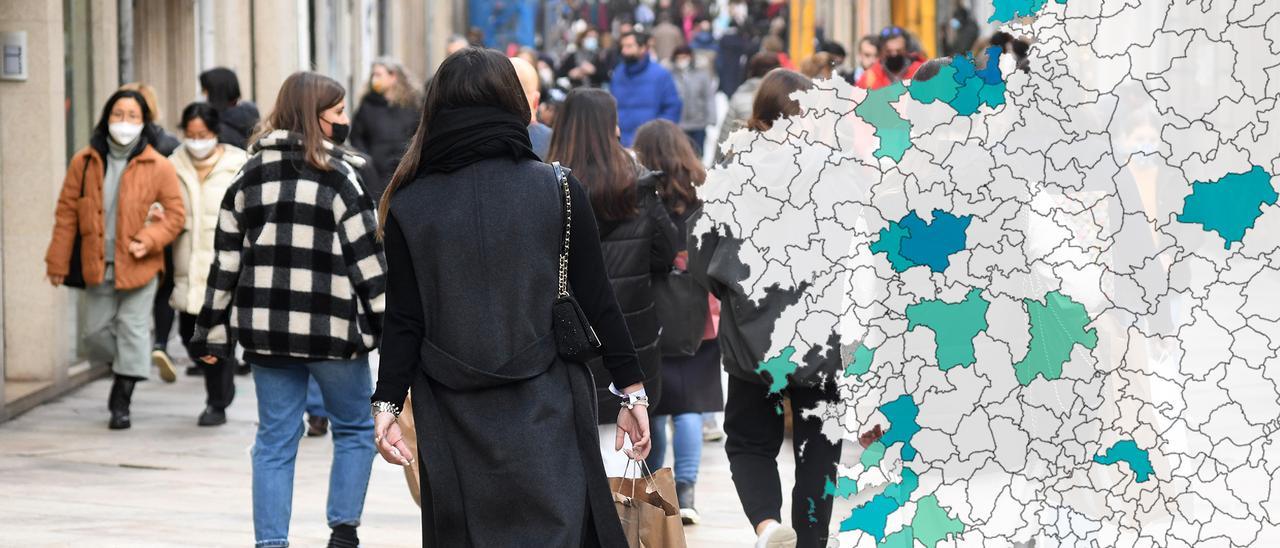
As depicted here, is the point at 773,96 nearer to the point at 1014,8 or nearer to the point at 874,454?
the point at 1014,8

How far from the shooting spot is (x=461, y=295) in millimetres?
4430

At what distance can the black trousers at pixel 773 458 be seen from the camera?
590 centimetres

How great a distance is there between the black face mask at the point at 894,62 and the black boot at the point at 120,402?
4710mm

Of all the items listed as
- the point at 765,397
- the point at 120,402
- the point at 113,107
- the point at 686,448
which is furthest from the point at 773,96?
the point at 120,402

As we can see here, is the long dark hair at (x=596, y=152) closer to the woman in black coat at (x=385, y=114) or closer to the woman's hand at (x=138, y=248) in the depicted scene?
Result: the woman's hand at (x=138, y=248)

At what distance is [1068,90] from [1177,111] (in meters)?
0.27

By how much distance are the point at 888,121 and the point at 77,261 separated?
602 centimetres

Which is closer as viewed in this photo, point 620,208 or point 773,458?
point 773,458

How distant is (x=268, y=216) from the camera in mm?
6203

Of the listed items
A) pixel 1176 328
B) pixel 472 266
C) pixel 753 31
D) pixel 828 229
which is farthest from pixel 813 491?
pixel 753 31

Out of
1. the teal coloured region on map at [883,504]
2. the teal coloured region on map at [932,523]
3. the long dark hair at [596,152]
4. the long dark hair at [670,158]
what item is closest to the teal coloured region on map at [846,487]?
the teal coloured region on map at [883,504]

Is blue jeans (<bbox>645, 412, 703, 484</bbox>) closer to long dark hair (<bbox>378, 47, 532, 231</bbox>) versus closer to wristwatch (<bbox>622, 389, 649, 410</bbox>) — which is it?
wristwatch (<bbox>622, 389, 649, 410</bbox>)

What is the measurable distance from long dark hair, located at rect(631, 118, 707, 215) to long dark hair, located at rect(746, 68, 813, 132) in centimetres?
134

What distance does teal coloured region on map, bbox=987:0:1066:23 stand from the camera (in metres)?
4.83
